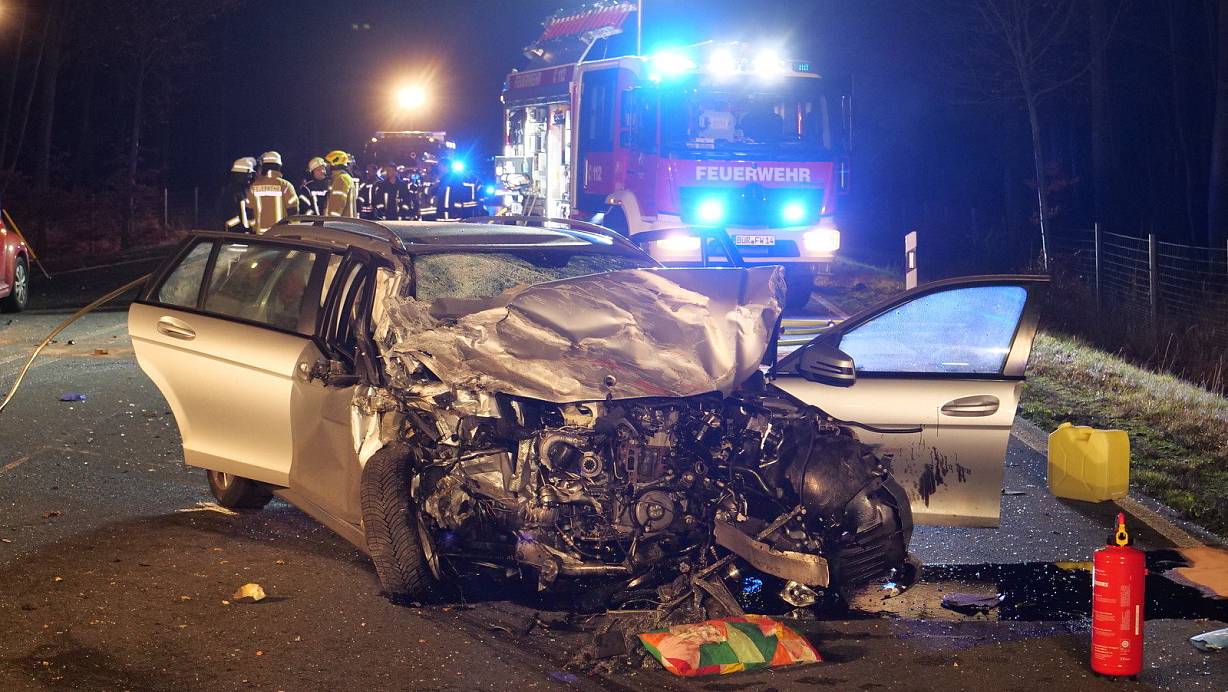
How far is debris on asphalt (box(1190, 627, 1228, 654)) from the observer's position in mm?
5344

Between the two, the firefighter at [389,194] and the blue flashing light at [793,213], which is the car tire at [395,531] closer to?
the blue flashing light at [793,213]

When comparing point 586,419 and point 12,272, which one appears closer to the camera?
point 586,419

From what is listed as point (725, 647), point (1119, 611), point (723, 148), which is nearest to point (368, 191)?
point (723, 148)

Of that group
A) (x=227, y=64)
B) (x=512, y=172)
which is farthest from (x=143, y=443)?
(x=227, y=64)

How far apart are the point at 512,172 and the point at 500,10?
10.1 metres

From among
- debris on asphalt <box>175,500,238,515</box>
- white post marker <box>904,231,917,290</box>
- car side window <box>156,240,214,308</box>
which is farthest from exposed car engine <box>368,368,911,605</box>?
white post marker <box>904,231,917,290</box>

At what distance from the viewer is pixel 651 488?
548 centimetres

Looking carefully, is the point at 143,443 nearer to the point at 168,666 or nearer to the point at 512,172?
the point at 168,666

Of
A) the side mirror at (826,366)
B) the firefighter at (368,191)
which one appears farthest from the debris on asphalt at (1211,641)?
the firefighter at (368,191)

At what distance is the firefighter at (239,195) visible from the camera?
58.7 feet

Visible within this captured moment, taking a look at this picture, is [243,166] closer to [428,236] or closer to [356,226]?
[356,226]

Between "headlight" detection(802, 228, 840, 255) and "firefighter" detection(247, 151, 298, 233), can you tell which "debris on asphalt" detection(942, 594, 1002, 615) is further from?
"firefighter" detection(247, 151, 298, 233)

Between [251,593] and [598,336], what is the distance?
1.83m

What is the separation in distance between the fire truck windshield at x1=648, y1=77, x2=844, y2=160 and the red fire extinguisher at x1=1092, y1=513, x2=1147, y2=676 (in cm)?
1266
